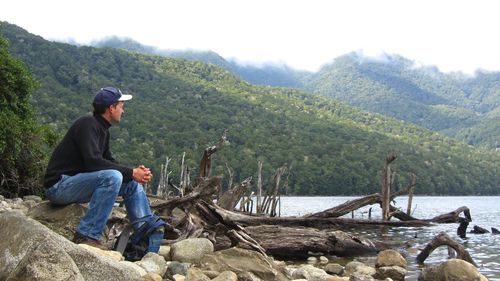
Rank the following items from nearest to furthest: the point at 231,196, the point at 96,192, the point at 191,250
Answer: the point at 96,192 < the point at 191,250 < the point at 231,196

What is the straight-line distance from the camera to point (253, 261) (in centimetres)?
684

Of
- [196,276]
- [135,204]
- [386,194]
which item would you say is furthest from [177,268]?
[386,194]

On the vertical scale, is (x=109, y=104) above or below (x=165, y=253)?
above

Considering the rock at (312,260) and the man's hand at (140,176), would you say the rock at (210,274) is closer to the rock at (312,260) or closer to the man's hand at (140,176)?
the man's hand at (140,176)

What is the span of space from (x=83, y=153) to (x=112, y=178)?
444mm

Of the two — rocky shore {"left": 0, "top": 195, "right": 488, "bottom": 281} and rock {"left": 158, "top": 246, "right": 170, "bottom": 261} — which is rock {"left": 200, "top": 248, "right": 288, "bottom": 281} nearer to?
rocky shore {"left": 0, "top": 195, "right": 488, "bottom": 281}

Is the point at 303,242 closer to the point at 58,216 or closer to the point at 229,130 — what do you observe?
the point at 58,216

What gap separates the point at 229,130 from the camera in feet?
A: 297

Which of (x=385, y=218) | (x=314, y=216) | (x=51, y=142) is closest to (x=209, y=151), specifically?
(x=314, y=216)

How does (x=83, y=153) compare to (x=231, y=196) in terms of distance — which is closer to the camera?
(x=83, y=153)

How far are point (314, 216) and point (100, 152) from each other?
33.0 ft

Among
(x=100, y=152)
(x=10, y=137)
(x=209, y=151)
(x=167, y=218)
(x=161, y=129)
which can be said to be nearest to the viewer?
(x=100, y=152)

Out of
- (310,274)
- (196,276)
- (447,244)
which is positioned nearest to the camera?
(196,276)

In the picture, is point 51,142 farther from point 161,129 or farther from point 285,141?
point 285,141
